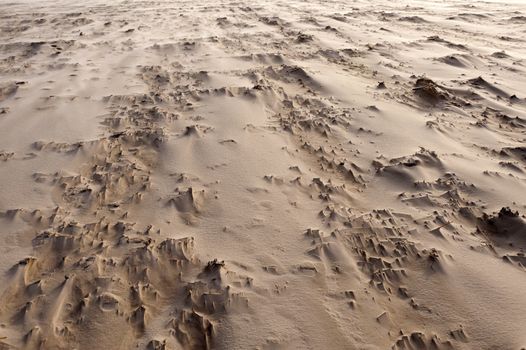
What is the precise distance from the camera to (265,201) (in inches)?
97.7

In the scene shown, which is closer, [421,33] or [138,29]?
[421,33]

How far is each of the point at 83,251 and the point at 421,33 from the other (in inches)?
214

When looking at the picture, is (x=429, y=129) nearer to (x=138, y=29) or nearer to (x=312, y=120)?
(x=312, y=120)

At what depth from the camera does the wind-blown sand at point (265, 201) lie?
5.92 feet

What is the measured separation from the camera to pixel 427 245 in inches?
84.3

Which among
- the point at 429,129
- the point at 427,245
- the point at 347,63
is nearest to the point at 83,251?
the point at 427,245

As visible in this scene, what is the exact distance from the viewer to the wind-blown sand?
1806 millimetres

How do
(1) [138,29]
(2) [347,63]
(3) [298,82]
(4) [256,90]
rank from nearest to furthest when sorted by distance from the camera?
(4) [256,90] < (3) [298,82] < (2) [347,63] < (1) [138,29]

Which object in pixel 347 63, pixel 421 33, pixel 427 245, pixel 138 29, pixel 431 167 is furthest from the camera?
pixel 138 29

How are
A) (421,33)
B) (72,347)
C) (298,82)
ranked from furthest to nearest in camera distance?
1. (421,33)
2. (298,82)
3. (72,347)

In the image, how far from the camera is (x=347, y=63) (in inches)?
185

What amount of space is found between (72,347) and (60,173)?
1.39 metres

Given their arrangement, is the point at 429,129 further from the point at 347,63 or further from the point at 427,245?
the point at 347,63

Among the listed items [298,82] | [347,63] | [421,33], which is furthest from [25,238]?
[421,33]
